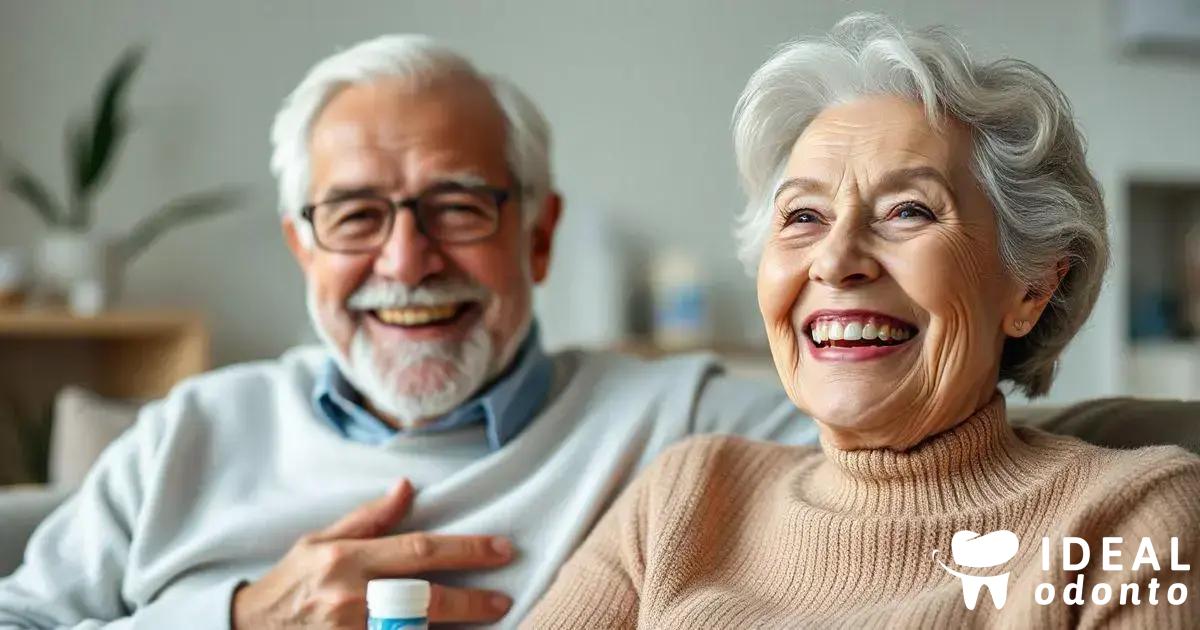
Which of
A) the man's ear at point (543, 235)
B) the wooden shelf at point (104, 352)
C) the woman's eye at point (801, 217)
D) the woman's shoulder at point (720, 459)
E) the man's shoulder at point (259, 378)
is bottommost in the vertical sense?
the wooden shelf at point (104, 352)

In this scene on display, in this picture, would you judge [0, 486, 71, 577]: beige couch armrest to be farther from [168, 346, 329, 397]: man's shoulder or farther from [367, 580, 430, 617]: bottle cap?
[367, 580, 430, 617]: bottle cap

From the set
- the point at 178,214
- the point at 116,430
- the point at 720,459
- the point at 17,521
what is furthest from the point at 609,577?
the point at 178,214

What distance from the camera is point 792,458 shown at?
1469mm

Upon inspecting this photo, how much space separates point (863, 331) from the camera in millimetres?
1213

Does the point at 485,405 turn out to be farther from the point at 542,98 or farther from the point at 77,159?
the point at 542,98

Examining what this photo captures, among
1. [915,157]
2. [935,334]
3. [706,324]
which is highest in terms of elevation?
[915,157]

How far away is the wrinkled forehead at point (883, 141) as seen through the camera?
1.21 metres

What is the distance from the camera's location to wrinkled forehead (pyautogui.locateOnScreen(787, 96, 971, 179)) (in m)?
1.21

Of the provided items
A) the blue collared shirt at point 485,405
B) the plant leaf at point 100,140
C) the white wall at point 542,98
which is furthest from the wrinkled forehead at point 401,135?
the plant leaf at point 100,140

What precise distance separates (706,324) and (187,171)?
1.74 m

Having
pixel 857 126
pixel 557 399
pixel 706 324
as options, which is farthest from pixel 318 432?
pixel 706 324

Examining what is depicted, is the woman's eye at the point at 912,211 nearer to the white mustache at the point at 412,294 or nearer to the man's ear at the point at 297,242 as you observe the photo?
the white mustache at the point at 412,294

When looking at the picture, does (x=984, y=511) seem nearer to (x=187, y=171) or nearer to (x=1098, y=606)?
(x=1098, y=606)

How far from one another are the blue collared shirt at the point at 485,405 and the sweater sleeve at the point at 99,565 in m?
0.26
